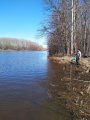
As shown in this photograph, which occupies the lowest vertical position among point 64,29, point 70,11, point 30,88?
point 30,88

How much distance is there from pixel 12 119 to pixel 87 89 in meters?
4.70

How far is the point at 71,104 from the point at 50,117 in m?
1.62

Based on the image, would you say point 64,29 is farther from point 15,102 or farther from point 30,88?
point 15,102

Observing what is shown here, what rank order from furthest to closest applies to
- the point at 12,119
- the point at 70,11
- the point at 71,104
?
the point at 70,11 → the point at 71,104 → the point at 12,119

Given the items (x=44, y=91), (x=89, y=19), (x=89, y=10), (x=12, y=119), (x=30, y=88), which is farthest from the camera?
(x=89, y=19)

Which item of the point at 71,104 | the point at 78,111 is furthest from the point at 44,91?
the point at 78,111

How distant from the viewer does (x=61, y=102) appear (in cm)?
1029

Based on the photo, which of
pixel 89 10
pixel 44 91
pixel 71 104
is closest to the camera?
pixel 71 104

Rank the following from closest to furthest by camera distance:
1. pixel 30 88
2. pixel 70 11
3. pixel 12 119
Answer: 1. pixel 12 119
2. pixel 30 88
3. pixel 70 11

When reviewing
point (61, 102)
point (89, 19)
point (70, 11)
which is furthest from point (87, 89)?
point (89, 19)

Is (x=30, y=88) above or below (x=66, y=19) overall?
below

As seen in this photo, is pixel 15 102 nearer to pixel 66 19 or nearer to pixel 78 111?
pixel 78 111

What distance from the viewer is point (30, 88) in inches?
549

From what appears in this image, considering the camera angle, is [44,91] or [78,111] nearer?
[78,111]
